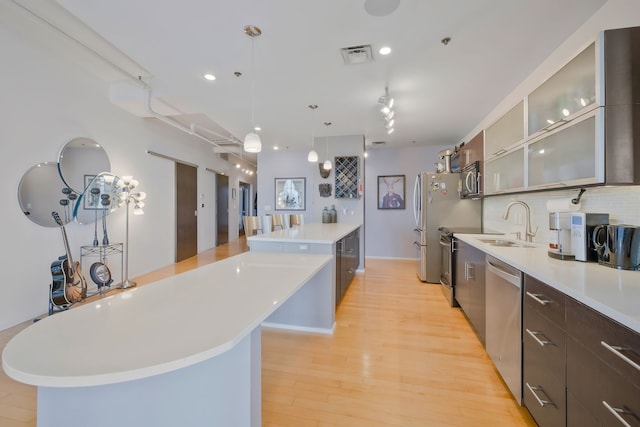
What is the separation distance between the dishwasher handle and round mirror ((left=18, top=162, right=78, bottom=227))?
4.64 meters

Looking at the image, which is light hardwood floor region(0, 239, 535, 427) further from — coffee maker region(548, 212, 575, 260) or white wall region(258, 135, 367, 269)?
white wall region(258, 135, 367, 269)

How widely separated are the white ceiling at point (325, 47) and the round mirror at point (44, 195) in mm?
1479

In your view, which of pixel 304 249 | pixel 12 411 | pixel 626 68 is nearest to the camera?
pixel 626 68

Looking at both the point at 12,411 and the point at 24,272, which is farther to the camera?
the point at 24,272

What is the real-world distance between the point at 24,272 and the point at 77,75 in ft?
8.10

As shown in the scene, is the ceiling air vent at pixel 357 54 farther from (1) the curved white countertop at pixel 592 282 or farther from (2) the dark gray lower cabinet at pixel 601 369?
(2) the dark gray lower cabinet at pixel 601 369

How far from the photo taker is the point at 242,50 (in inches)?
89.5

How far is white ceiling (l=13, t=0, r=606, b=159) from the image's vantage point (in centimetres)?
181

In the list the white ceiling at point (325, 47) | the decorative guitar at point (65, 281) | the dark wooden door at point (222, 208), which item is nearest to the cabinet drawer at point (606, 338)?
the white ceiling at point (325, 47)

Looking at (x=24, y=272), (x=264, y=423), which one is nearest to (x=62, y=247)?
(x=24, y=272)

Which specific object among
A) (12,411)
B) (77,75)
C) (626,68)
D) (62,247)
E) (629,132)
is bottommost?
→ (12,411)

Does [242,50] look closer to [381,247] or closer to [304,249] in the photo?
[304,249]

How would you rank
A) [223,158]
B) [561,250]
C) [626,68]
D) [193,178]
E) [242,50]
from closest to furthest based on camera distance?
[626,68] → [561,250] → [242,50] → [193,178] → [223,158]

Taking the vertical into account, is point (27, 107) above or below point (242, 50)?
below
